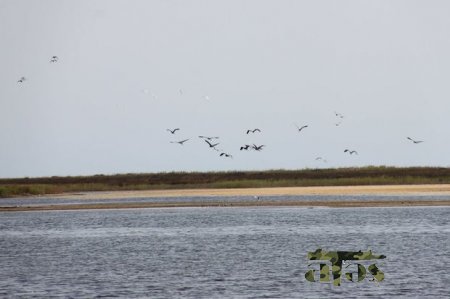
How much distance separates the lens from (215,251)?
4622 centimetres

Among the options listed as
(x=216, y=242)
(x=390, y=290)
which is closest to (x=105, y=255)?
(x=216, y=242)

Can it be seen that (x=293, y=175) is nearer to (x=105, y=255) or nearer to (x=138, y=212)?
(x=138, y=212)

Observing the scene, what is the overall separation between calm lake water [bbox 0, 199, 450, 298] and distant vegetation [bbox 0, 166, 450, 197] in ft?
141

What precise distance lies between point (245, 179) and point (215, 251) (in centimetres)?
9245

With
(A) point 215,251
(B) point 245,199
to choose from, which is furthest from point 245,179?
(A) point 215,251

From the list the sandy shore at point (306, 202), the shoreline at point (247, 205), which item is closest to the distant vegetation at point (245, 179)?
the sandy shore at point (306, 202)

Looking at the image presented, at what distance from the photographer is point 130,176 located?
15000 centimetres

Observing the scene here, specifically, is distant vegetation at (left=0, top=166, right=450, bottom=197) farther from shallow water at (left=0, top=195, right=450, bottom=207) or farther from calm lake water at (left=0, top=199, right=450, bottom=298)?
calm lake water at (left=0, top=199, right=450, bottom=298)

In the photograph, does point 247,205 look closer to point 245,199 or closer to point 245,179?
point 245,199

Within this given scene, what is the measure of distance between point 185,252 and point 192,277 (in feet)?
32.2

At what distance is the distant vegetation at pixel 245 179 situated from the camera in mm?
120312

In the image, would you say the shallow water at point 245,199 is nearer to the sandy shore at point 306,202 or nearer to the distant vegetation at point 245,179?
the sandy shore at point 306,202

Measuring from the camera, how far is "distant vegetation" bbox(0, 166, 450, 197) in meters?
120

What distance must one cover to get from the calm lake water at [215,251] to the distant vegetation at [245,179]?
141 ft
